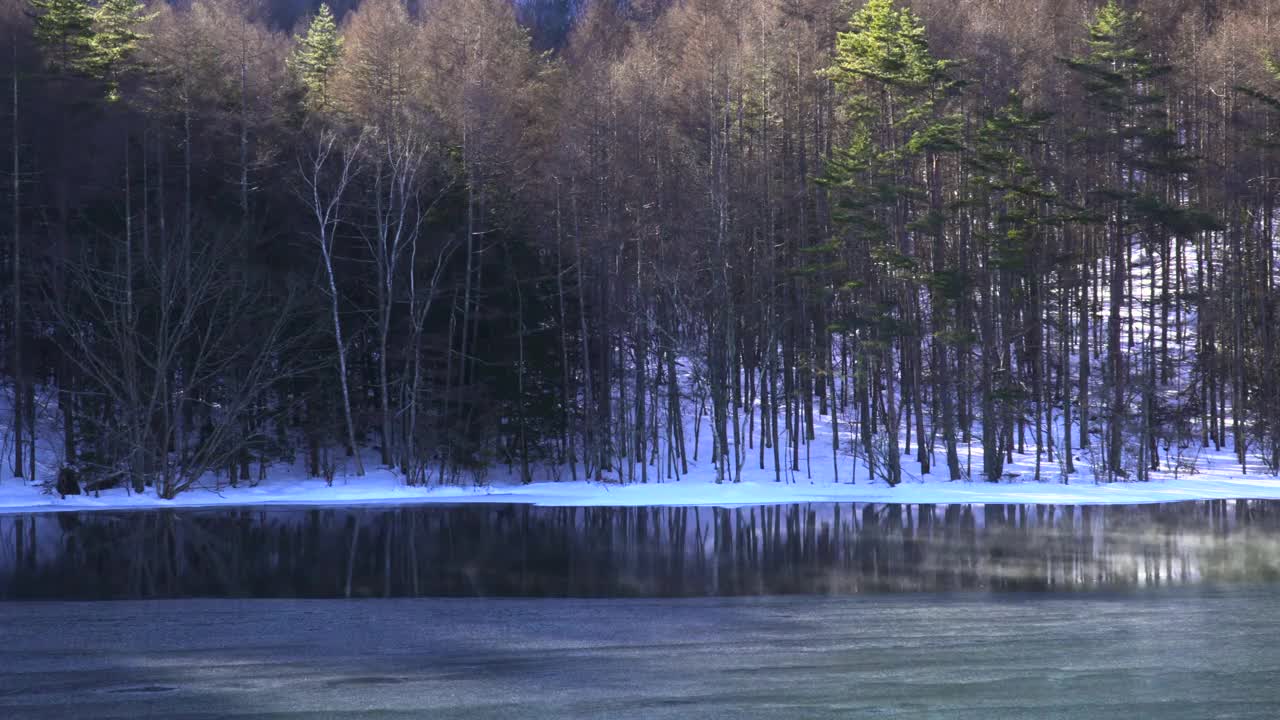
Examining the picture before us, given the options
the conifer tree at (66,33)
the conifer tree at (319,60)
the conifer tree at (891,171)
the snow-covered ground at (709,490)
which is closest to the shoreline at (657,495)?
the snow-covered ground at (709,490)

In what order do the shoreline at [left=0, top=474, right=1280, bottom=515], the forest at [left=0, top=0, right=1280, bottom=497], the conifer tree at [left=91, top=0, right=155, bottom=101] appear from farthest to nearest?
the conifer tree at [left=91, top=0, right=155, bottom=101]
the forest at [left=0, top=0, right=1280, bottom=497]
the shoreline at [left=0, top=474, right=1280, bottom=515]

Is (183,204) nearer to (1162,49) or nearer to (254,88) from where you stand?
(254,88)

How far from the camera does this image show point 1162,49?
4766 centimetres

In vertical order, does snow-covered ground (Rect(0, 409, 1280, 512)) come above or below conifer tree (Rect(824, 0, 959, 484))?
below

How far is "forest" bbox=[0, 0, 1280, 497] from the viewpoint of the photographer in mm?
31953

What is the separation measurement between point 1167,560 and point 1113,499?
12.8m

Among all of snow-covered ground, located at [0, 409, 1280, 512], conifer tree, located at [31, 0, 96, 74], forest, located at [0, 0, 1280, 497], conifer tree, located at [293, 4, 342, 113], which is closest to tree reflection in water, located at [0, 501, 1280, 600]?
snow-covered ground, located at [0, 409, 1280, 512]

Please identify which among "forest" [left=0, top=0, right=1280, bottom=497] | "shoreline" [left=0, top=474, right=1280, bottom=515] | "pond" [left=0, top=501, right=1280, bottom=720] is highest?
"forest" [left=0, top=0, right=1280, bottom=497]

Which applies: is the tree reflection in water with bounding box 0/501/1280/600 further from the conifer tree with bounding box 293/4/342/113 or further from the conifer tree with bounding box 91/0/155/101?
the conifer tree with bounding box 293/4/342/113

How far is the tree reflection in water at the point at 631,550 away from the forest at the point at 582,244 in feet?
24.7

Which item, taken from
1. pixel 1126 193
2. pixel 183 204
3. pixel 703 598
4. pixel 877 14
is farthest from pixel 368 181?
pixel 703 598

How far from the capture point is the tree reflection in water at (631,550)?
14305mm

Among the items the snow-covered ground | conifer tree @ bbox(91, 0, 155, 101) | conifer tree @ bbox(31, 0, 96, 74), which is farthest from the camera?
conifer tree @ bbox(91, 0, 155, 101)

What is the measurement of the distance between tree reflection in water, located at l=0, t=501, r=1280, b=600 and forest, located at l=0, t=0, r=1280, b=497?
24.7 feet
